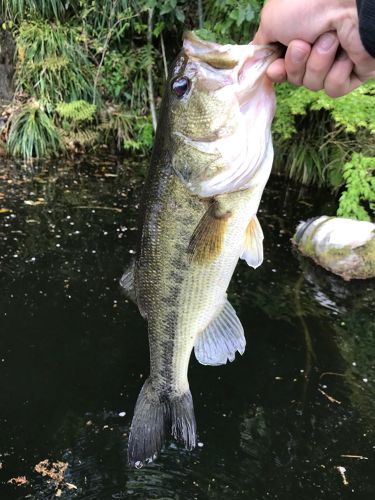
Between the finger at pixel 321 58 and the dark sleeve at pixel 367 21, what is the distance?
0.15m

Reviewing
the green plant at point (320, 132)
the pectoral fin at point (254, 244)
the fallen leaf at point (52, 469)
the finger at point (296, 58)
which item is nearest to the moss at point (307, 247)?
the green plant at point (320, 132)

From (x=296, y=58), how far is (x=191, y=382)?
2991 mm

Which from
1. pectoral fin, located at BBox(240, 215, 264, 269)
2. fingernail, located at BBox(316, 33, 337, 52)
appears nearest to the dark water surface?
pectoral fin, located at BBox(240, 215, 264, 269)

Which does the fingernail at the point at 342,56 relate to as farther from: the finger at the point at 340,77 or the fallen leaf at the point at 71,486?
the fallen leaf at the point at 71,486

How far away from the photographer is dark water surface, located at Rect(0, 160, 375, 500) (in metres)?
3.31

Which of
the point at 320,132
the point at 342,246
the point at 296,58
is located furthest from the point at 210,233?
the point at 320,132

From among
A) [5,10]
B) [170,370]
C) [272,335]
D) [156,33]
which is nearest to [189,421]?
[170,370]

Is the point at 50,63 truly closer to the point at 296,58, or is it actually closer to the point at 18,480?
the point at 18,480

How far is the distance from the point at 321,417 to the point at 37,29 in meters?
8.25

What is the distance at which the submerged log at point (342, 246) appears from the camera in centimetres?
566

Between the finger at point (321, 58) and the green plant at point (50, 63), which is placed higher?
the finger at point (321, 58)

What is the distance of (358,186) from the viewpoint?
234 inches

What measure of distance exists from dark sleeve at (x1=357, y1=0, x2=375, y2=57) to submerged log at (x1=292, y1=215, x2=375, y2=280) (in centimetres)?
451

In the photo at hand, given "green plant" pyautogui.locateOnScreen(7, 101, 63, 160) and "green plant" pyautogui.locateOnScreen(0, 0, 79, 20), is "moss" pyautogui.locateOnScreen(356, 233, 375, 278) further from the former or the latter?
"green plant" pyautogui.locateOnScreen(0, 0, 79, 20)
